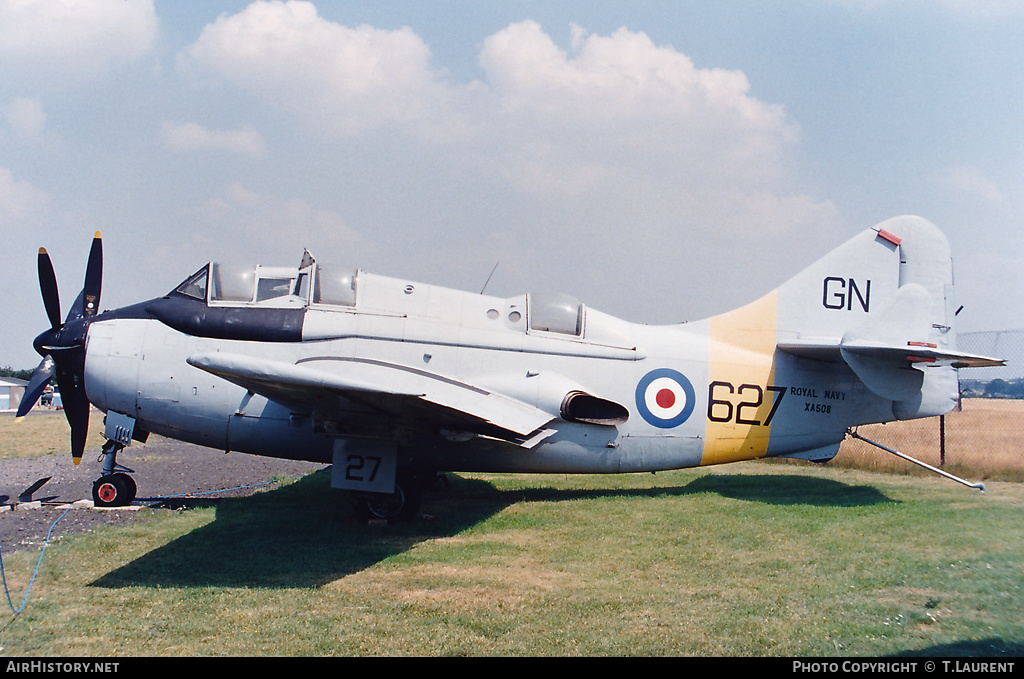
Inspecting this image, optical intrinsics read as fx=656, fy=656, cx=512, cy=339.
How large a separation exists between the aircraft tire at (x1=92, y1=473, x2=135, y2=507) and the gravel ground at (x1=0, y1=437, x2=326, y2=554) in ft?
0.62

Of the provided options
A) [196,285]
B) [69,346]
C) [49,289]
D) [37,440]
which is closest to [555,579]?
[196,285]

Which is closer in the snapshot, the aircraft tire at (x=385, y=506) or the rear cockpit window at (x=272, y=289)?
the aircraft tire at (x=385, y=506)

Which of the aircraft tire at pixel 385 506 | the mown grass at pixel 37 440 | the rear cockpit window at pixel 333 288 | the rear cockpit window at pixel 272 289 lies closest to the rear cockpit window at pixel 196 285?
the rear cockpit window at pixel 272 289

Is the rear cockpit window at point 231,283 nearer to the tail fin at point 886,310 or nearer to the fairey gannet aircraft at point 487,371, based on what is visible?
the fairey gannet aircraft at point 487,371

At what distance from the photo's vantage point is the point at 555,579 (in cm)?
607

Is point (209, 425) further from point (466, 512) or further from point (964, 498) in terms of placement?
point (964, 498)

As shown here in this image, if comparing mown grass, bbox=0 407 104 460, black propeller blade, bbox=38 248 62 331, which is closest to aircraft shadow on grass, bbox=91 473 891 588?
black propeller blade, bbox=38 248 62 331

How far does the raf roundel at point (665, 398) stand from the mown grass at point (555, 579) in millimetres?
1237

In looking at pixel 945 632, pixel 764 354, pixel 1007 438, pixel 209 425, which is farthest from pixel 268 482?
pixel 1007 438

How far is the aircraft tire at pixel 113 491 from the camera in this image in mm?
9109

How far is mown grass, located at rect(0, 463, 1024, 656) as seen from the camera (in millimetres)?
4488

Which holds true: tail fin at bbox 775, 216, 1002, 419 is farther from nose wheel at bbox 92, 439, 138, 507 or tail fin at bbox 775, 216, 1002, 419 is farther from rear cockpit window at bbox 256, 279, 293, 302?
nose wheel at bbox 92, 439, 138, 507

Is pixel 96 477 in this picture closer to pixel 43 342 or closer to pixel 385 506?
pixel 43 342

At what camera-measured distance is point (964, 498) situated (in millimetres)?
9000
